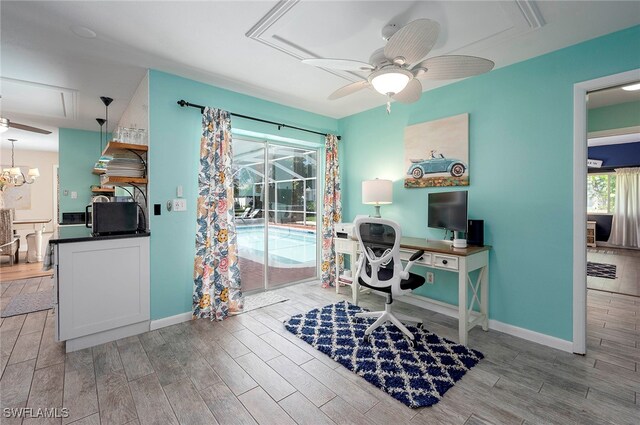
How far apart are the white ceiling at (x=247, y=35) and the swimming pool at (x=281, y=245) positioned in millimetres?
1914

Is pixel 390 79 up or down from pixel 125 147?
up

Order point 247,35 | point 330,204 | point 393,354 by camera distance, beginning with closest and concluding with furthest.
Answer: point 247,35, point 393,354, point 330,204

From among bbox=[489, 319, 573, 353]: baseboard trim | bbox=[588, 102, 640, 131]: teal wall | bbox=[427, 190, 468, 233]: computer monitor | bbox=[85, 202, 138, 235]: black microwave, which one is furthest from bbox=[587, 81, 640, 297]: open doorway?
bbox=[85, 202, 138, 235]: black microwave

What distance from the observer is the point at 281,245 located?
440 centimetres

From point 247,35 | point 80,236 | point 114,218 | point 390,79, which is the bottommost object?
point 80,236

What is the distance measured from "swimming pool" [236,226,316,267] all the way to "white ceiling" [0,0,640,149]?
191 centimetres

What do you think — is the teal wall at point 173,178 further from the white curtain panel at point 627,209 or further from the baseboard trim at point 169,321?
the white curtain panel at point 627,209

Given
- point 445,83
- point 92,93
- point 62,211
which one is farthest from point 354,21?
point 62,211

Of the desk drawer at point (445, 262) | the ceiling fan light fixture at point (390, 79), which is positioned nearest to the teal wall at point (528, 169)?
the desk drawer at point (445, 262)

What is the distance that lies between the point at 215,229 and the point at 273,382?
171cm

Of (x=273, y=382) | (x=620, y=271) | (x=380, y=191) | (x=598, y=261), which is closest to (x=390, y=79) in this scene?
(x=380, y=191)

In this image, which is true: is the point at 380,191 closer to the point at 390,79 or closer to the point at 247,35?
the point at 390,79

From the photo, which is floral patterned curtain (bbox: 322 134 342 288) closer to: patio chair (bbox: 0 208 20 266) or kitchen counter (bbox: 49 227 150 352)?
kitchen counter (bbox: 49 227 150 352)

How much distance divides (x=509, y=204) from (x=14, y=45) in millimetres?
4558
